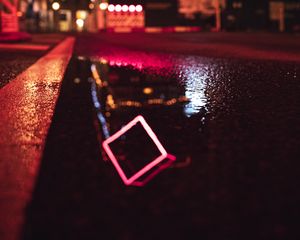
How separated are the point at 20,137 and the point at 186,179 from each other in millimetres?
1213

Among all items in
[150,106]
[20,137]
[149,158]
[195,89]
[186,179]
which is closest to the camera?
[186,179]

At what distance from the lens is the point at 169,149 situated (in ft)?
9.44

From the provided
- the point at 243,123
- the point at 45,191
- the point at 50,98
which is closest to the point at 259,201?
the point at 45,191

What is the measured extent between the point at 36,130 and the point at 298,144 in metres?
1.55

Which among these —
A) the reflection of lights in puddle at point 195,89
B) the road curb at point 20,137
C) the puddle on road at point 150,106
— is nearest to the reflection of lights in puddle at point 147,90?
the puddle on road at point 150,106

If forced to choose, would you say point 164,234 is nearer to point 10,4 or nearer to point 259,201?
point 259,201

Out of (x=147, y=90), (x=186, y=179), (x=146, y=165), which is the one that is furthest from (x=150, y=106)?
(x=186, y=179)

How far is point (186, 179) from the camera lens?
232 centimetres

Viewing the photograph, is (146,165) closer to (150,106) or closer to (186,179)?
(186,179)

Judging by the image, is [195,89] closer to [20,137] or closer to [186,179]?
[20,137]

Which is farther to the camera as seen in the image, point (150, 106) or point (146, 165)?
point (150, 106)

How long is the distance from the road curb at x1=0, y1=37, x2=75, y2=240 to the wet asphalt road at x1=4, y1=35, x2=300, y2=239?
0.06 meters

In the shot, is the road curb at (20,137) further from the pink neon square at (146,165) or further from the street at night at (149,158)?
the pink neon square at (146,165)

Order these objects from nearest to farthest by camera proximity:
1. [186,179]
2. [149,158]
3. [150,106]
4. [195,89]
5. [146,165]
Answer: [186,179], [146,165], [149,158], [150,106], [195,89]
